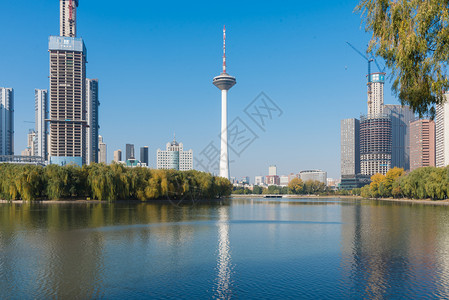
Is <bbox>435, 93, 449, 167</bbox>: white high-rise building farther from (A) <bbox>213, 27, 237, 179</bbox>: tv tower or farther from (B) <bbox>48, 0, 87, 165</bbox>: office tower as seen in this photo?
(B) <bbox>48, 0, 87, 165</bbox>: office tower

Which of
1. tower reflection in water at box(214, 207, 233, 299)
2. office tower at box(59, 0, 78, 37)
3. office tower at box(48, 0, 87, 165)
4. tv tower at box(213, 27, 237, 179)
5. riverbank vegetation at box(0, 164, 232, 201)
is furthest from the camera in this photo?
office tower at box(59, 0, 78, 37)

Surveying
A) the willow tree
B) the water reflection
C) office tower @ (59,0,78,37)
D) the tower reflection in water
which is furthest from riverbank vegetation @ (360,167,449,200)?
office tower @ (59,0,78,37)

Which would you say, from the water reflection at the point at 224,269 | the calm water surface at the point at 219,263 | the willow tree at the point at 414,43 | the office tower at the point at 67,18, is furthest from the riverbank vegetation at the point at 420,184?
the office tower at the point at 67,18

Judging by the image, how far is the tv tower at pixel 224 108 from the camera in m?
181

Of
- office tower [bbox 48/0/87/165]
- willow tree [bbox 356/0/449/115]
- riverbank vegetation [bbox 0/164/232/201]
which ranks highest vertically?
office tower [bbox 48/0/87/165]

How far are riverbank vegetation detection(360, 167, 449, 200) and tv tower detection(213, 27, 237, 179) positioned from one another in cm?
8719

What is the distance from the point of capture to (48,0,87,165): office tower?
175375 mm

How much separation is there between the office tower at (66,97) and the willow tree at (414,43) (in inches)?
6966

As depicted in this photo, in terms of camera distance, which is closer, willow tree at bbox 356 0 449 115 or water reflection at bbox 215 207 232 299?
willow tree at bbox 356 0 449 115

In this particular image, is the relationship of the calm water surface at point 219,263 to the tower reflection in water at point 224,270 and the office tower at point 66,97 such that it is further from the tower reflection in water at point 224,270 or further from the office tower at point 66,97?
the office tower at point 66,97

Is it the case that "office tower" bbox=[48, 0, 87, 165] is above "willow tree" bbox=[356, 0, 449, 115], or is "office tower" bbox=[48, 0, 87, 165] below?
above

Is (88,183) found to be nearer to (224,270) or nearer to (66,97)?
(224,270)

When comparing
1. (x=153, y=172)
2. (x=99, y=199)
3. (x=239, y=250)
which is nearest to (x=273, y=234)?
(x=239, y=250)

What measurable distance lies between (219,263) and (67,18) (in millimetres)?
201701
